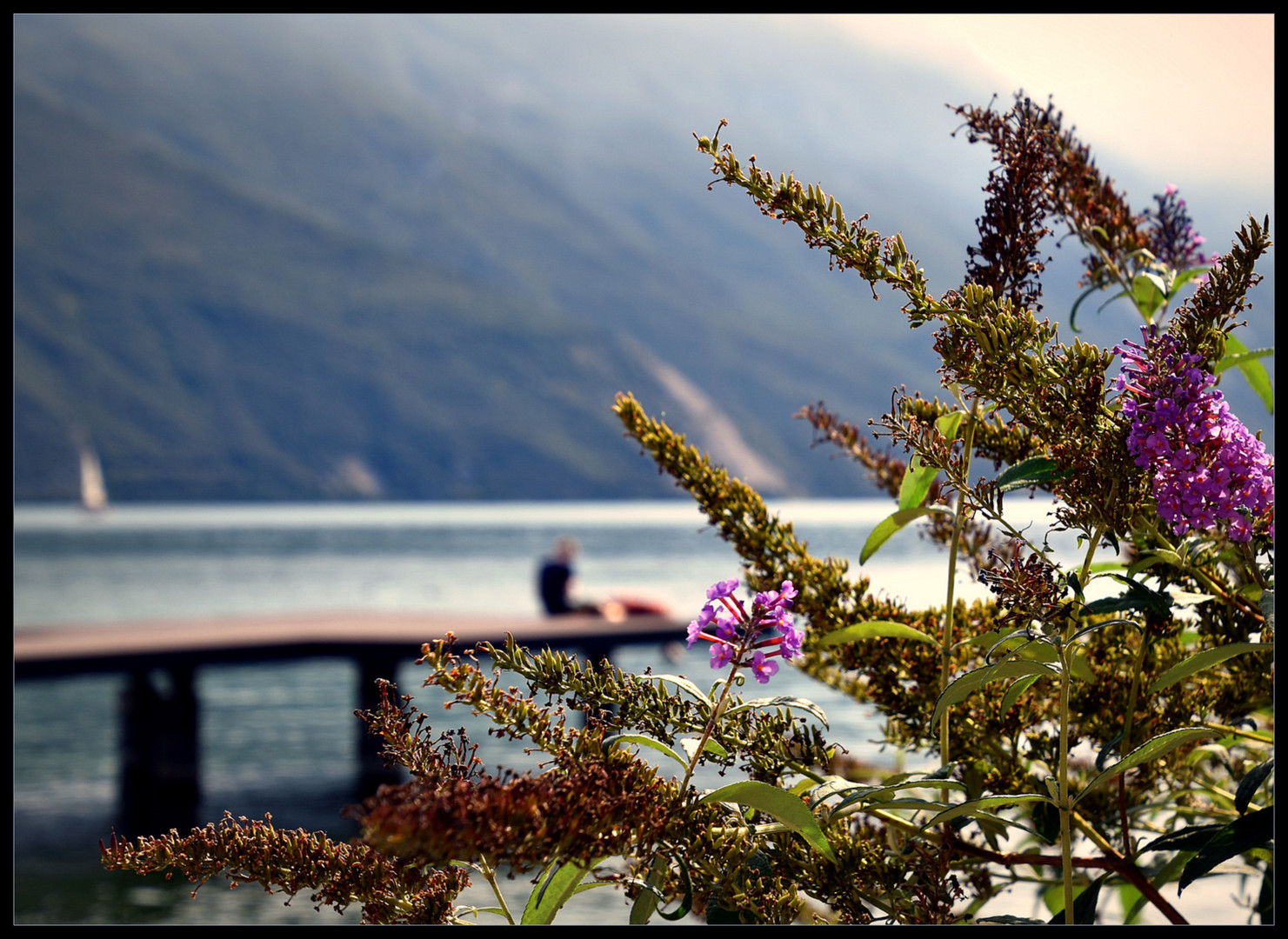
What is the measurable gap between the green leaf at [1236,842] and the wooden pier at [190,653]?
12872mm

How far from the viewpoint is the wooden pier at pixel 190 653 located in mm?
14305

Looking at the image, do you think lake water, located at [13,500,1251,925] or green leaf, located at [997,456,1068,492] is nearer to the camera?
green leaf, located at [997,456,1068,492]

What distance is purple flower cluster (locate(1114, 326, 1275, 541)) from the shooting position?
3.67ft

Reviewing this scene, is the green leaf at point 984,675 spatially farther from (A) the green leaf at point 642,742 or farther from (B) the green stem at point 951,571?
(A) the green leaf at point 642,742

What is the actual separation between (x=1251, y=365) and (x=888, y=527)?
22.8 inches

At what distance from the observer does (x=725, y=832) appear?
113cm

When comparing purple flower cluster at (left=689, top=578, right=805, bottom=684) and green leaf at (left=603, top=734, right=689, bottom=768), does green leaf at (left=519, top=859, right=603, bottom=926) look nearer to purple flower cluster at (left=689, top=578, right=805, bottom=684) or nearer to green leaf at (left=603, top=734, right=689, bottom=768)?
green leaf at (left=603, top=734, right=689, bottom=768)

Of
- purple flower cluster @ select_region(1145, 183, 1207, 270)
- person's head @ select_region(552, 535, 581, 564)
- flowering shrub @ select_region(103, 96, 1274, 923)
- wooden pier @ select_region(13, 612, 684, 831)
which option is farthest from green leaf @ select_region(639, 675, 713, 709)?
person's head @ select_region(552, 535, 581, 564)

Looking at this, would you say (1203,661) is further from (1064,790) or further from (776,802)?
(776,802)

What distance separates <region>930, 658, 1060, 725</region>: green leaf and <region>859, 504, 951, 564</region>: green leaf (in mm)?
190

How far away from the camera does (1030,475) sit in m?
1.22

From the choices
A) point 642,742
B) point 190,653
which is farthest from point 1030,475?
point 190,653
